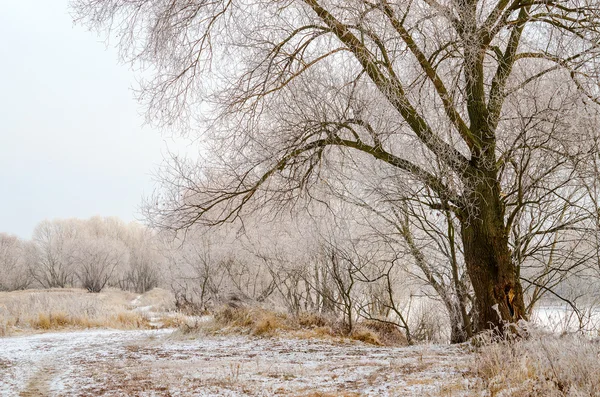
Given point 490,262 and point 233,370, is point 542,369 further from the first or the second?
point 233,370

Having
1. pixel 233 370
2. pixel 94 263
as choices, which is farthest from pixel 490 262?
pixel 94 263

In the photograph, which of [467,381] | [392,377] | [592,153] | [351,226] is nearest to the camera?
[467,381]

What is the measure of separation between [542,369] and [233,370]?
3311 millimetres

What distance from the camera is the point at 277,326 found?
10195mm

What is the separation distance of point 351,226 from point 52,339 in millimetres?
6986

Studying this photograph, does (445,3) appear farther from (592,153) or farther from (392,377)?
(392,377)

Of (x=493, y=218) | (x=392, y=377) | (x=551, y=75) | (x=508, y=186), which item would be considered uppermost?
(x=551, y=75)

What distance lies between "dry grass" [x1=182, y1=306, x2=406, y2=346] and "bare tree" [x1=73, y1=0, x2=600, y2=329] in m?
3.15

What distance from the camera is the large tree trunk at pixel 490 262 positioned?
6703 mm

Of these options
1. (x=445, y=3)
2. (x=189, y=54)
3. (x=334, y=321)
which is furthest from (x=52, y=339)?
(x=445, y=3)

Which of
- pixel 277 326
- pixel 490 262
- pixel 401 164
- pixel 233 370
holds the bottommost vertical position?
pixel 233 370

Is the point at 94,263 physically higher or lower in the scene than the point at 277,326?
higher

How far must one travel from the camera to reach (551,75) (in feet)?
25.6

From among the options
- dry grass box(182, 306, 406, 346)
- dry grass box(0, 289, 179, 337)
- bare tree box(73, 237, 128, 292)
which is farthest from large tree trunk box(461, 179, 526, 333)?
bare tree box(73, 237, 128, 292)
